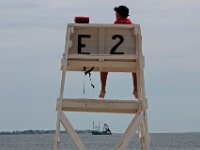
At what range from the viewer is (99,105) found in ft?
38.5

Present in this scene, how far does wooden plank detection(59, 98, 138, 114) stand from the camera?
11711mm

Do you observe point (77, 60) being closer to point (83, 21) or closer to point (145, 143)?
point (83, 21)

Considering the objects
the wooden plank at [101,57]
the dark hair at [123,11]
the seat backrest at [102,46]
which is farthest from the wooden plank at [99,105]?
the dark hair at [123,11]

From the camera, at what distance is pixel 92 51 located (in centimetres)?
1180

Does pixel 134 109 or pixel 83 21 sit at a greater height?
pixel 83 21

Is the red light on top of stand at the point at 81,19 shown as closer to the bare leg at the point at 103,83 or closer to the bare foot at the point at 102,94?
the bare leg at the point at 103,83

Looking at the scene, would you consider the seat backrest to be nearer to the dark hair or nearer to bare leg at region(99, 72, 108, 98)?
the dark hair

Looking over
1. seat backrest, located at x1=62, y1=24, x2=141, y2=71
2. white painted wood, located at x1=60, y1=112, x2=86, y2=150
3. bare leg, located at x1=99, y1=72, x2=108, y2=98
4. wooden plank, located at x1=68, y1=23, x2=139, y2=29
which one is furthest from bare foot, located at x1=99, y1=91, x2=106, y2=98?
wooden plank, located at x1=68, y1=23, x2=139, y2=29

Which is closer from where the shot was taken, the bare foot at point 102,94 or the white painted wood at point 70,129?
the white painted wood at point 70,129

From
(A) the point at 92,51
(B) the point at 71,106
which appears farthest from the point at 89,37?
(B) the point at 71,106

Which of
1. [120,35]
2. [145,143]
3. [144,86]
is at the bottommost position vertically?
[145,143]

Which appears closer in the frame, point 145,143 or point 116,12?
point 145,143

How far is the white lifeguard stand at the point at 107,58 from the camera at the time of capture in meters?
11.6

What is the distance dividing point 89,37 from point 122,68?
768 millimetres
